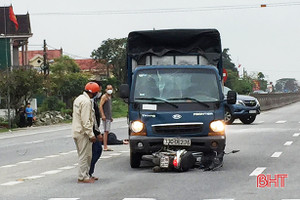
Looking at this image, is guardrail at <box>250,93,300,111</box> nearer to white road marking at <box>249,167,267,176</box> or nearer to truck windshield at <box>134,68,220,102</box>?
truck windshield at <box>134,68,220,102</box>

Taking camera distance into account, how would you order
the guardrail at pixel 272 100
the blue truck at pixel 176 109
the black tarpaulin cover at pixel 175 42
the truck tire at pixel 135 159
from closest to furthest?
1. the blue truck at pixel 176 109
2. the truck tire at pixel 135 159
3. the black tarpaulin cover at pixel 175 42
4. the guardrail at pixel 272 100

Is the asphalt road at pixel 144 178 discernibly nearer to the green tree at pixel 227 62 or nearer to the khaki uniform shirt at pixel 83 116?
the khaki uniform shirt at pixel 83 116

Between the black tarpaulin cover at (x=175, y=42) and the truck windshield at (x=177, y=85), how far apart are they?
143 cm

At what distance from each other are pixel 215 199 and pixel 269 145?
10273 millimetres

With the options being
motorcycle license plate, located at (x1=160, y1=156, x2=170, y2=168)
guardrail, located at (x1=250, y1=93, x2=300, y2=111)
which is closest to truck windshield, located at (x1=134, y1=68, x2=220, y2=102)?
motorcycle license plate, located at (x1=160, y1=156, x2=170, y2=168)

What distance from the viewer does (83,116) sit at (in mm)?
12289

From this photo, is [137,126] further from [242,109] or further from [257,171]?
[242,109]

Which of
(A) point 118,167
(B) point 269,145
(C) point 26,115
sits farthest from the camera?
(C) point 26,115

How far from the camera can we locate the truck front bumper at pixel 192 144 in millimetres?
13797

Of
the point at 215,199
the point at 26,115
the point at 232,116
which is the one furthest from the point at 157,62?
the point at 26,115

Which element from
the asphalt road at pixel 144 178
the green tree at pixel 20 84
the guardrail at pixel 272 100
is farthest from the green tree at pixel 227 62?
the asphalt road at pixel 144 178

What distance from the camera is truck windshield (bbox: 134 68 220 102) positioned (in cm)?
1419

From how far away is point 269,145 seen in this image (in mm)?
19688

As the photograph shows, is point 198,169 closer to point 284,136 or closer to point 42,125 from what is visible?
point 284,136
